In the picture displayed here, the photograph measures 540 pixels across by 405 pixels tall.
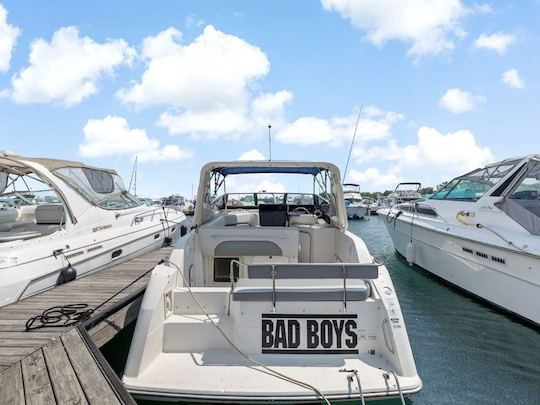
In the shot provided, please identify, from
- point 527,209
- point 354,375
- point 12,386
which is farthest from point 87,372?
point 527,209

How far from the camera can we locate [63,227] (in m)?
5.84

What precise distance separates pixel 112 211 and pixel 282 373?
5.96 meters

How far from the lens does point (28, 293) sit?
4609 mm

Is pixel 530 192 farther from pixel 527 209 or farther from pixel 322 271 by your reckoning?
pixel 322 271

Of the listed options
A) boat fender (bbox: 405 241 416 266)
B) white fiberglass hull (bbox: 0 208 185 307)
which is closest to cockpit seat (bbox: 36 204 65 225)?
white fiberglass hull (bbox: 0 208 185 307)

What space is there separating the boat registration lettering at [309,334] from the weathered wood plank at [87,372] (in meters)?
1.21

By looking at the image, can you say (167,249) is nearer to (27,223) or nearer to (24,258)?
(27,223)

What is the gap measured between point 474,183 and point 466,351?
14.3 feet

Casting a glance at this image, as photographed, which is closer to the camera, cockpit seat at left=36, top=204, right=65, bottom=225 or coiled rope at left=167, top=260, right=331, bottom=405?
coiled rope at left=167, top=260, right=331, bottom=405

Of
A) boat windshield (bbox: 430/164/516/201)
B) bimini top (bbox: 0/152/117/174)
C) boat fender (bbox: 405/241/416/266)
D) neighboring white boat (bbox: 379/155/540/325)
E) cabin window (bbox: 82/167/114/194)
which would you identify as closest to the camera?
neighboring white boat (bbox: 379/155/540/325)

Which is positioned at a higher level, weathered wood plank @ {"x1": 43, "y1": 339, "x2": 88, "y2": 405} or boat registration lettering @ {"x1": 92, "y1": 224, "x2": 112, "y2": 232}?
boat registration lettering @ {"x1": 92, "y1": 224, "x2": 112, "y2": 232}

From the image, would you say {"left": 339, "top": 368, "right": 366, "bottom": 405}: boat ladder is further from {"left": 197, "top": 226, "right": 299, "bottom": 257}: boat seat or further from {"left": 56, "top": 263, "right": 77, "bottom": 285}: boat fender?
{"left": 56, "top": 263, "right": 77, "bottom": 285}: boat fender

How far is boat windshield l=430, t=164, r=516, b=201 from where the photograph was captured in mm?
6996

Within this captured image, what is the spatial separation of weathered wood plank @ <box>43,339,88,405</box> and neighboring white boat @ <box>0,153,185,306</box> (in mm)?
1918
